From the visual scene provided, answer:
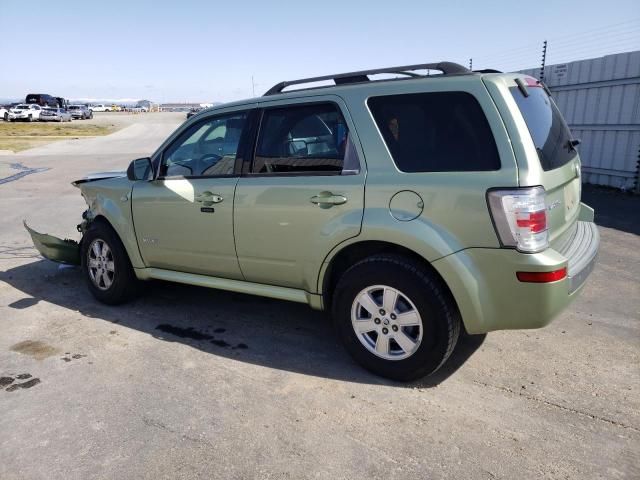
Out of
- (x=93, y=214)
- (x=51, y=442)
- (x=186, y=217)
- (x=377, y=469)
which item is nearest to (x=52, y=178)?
(x=93, y=214)

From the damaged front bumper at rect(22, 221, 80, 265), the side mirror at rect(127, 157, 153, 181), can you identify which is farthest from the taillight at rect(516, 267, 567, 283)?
Answer: the damaged front bumper at rect(22, 221, 80, 265)

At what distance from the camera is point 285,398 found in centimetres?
321

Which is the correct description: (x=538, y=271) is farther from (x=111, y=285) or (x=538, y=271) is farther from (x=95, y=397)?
→ (x=111, y=285)

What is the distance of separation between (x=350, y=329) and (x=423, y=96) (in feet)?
5.16

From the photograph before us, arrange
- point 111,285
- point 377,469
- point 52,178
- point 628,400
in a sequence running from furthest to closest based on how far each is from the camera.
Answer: point 52,178 → point 111,285 → point 628,400 → point 377,469

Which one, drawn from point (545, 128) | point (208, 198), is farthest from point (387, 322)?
point (208, 198)

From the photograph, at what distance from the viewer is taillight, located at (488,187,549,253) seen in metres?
2.78

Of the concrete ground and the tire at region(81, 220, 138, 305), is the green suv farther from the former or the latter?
the tire at region(81, 220, 138, 305)

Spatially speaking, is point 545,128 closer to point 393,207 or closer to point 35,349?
point 393,207

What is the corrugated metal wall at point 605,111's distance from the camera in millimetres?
9500

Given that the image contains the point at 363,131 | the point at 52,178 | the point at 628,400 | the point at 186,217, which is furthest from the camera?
the point at 52,178

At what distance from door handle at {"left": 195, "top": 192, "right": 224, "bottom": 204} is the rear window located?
219 centimetres

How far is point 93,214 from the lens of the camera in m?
4.97

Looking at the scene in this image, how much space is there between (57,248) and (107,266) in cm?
106
